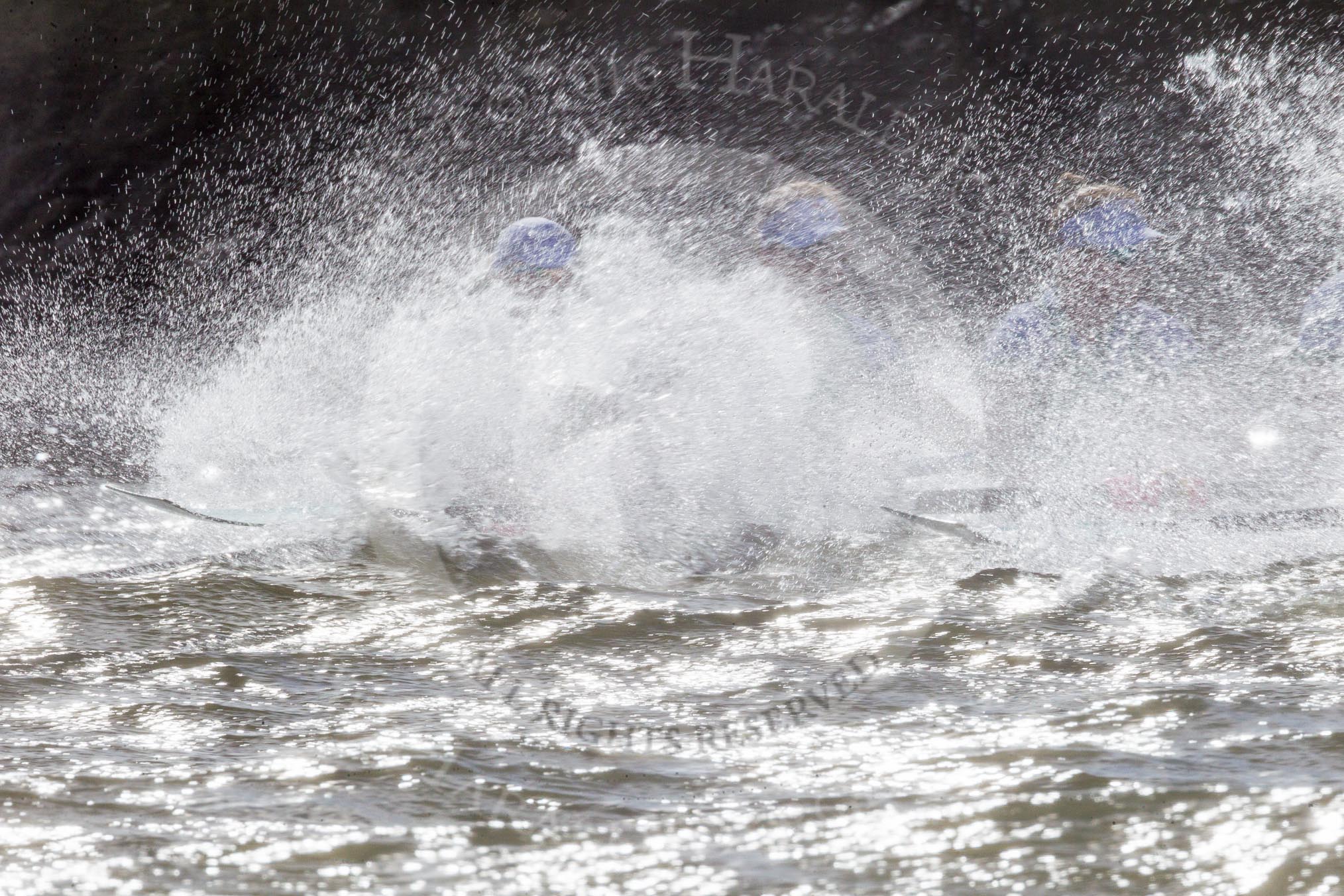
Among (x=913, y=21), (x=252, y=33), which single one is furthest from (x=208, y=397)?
(x=913, y=21)

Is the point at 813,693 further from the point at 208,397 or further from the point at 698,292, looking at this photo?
the point at 208,397

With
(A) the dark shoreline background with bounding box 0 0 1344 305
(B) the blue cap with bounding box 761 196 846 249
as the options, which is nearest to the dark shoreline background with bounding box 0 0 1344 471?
(A) the dark shoreline background with bounding box 0 0 1344 305

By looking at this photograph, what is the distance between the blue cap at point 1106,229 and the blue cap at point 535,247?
7.77 feet

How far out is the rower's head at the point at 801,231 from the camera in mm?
5589

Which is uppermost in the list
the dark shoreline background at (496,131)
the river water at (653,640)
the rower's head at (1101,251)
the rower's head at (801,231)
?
the dark shoreline background at (496,131)

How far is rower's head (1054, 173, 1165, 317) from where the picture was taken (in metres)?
5.45

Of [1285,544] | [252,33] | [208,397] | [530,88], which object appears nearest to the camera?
[1285,544]

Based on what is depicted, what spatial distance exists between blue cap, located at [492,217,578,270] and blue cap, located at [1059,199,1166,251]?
93.3 inches

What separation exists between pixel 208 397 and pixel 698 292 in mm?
2143

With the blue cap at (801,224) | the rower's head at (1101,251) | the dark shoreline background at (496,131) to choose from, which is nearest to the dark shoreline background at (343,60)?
the dark shoreline background at (496,131)

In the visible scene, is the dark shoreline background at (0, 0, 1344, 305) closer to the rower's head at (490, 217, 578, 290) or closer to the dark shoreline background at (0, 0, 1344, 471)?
the dark shoreline background at (0, 0, 1344, 471)

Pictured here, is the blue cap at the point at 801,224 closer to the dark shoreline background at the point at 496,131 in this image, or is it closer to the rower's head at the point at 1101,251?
the rower's head at the point at 1101,251

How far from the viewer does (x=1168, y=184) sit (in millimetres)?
9070

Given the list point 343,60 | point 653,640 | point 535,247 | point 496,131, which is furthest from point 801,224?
point 343,60
